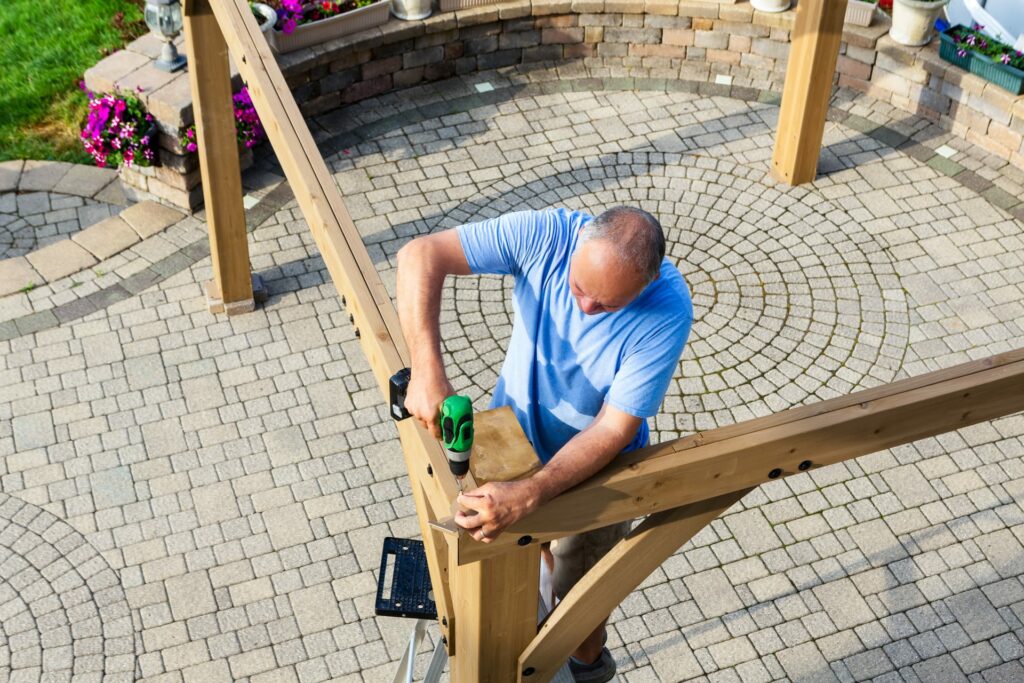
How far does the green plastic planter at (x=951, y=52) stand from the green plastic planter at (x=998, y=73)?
6cm

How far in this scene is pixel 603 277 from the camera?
11.1ft

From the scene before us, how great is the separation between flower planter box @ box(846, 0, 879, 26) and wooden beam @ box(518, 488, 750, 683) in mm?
7447

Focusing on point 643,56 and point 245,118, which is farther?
point 643,56

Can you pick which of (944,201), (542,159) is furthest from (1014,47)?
(542,159)

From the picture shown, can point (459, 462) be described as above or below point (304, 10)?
above

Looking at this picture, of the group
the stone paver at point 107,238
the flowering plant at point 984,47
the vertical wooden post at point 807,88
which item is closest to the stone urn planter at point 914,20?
the flowering plant at point 984,47

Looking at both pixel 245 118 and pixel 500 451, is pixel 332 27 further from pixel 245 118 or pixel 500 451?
pixel 500 451

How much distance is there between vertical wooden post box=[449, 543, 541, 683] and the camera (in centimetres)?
317

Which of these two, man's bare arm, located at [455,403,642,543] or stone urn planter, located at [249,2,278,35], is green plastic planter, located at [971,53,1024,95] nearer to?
stone urn planter, located at [249,2,278,35]

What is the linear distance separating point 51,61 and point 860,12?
6.97 metres

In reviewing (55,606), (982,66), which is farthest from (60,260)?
(982,66)

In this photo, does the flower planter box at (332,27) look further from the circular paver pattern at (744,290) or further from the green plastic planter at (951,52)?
the green plastic planter at (951,52)

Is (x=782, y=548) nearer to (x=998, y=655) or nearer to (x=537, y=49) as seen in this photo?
(x=998, y=655)

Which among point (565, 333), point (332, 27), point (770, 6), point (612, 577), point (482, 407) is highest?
point (565, 333)
